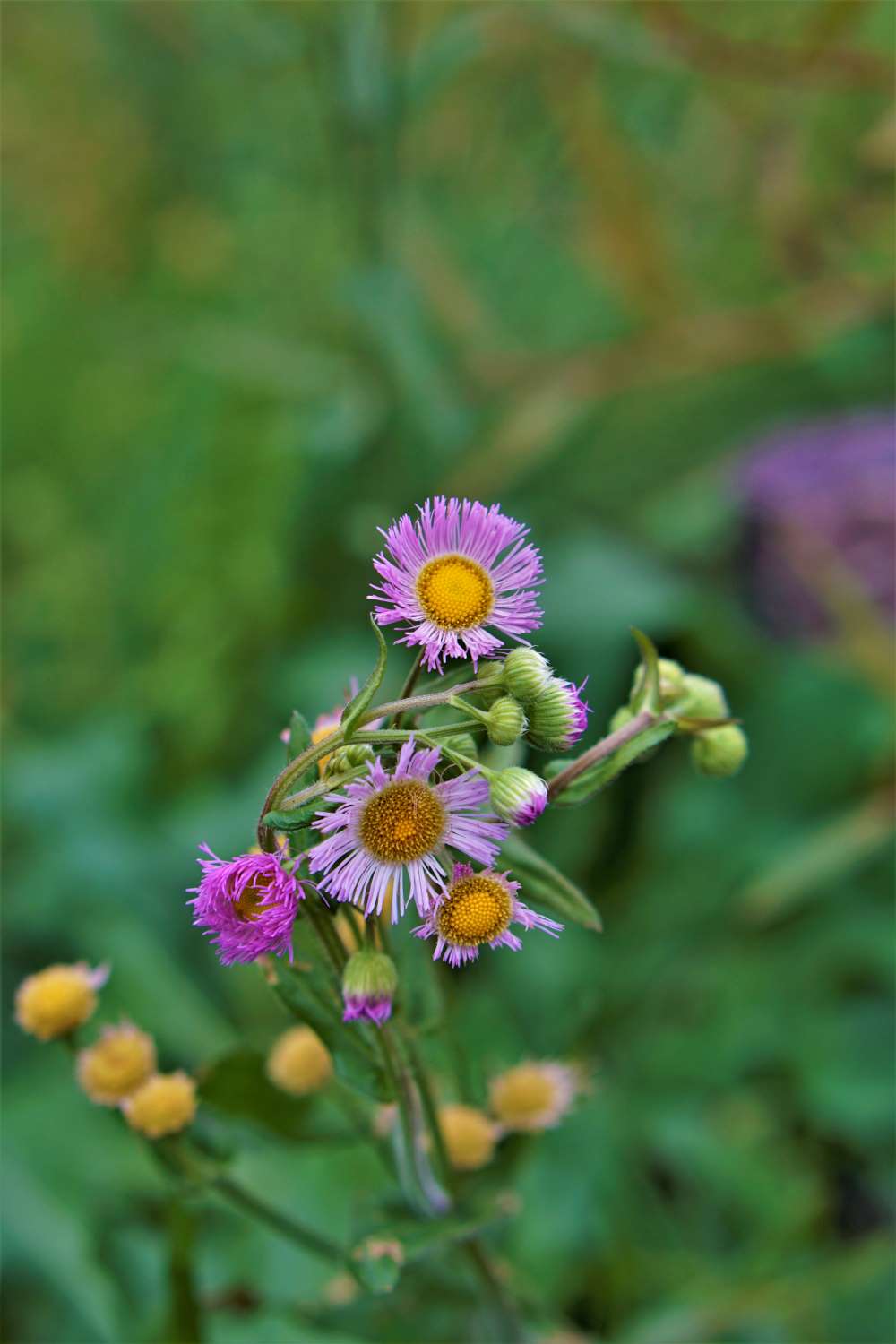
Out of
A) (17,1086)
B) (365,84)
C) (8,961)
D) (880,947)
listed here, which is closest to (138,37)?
(365,84)

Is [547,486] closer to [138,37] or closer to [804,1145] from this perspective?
[804,1145]

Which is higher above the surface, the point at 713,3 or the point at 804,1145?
the point at 713,3

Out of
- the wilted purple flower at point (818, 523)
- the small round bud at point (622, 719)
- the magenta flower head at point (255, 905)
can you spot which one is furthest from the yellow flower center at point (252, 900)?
the wilted purple flower at point (818, 523)

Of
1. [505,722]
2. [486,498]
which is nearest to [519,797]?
[505,722]

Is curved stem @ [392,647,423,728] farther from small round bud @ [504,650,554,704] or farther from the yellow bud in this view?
the yellow bud

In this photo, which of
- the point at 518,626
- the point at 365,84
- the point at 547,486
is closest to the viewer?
the point at 518,626

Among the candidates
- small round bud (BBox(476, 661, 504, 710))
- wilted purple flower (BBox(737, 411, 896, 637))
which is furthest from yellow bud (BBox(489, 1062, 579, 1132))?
wilted purple flower (BBox(737, 411, 896, 637))

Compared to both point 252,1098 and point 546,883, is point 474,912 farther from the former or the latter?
point 252,1098
